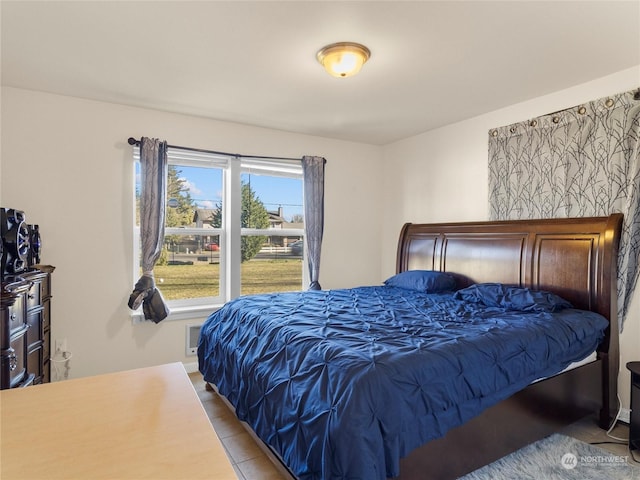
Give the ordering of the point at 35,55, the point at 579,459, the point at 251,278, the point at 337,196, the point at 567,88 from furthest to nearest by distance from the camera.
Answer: the point at 337,196, the point at 251,278, the point at 567,88, the point at 35,55, the point at 579,459

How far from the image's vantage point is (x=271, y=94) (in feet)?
10.2

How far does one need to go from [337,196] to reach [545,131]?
7.35 feet

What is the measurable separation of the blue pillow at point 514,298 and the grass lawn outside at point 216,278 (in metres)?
2.02

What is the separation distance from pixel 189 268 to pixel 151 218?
0.69m

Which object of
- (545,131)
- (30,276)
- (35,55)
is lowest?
(30,276)

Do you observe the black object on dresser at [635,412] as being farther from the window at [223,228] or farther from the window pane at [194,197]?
the window pane at [194,197]

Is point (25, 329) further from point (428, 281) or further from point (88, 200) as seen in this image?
point (428, 281)

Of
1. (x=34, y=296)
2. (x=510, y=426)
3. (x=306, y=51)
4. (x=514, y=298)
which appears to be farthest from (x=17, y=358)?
(x=514, y=298)

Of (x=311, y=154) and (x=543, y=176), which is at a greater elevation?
(x=311, y=154)

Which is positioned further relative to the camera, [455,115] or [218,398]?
[455,115]

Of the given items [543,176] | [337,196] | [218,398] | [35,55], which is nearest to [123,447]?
[218,398]

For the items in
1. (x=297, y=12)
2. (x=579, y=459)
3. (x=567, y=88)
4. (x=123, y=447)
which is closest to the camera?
(x=123, y=447)

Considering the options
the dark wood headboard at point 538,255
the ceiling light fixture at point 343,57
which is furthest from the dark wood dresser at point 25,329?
the dark wood headboard at point 538,255

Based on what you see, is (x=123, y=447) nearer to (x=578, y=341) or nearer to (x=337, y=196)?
(x=578, y=341)
